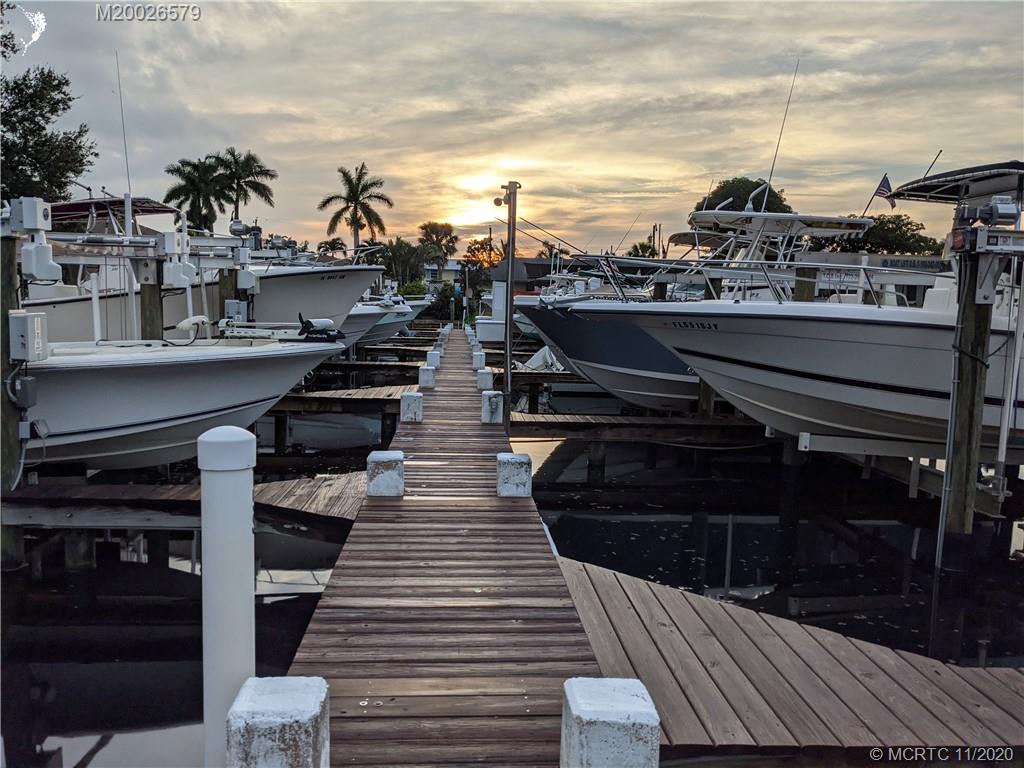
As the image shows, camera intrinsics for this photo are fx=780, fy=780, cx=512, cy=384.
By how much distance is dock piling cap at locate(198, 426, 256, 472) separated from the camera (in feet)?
9.06

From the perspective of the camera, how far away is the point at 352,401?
1466cm

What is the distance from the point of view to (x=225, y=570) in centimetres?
285

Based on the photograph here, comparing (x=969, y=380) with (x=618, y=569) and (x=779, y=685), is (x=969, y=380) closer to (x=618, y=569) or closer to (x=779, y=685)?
(x=618, y=569)

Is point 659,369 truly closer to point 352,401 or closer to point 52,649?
point 352,401

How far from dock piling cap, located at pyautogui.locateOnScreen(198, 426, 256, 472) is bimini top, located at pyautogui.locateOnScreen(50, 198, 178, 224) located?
12.1 meters

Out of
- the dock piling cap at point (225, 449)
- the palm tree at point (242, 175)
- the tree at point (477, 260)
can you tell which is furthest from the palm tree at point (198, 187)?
the dock piling cap at point (225, 449)

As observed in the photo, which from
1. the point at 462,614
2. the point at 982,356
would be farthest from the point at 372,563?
the point at 982,356

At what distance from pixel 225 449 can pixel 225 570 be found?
0.46 metres

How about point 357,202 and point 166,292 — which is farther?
point 357,202

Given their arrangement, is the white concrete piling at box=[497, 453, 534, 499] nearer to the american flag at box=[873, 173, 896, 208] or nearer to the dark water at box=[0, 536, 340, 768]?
the dark water at box=[0, 536, 340, 768]

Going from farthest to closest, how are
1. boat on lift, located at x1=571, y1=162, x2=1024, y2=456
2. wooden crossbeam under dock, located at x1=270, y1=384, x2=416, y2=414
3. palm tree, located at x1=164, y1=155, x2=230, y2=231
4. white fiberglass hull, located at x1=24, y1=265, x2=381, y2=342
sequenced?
palm tree, located at x1=164, y1=155, x2=230, y2=231, wooden crossbeam under dock, located at x1=270, y1=384, x2=416, y2=414, white fiberglass hull, located at x1=24, y1=265, x2=381, y2=342, boat on lift, located at x1=571, y1=162, x2=1024, y2=456

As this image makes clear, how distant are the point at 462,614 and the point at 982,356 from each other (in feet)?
21.0

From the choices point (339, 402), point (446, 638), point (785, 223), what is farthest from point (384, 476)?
point (785, 223)

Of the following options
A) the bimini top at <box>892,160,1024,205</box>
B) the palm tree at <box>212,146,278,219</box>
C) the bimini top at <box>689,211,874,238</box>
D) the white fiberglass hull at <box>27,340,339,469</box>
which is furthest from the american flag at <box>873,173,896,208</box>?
the palm tree at <box>212,146,278,219</box>
